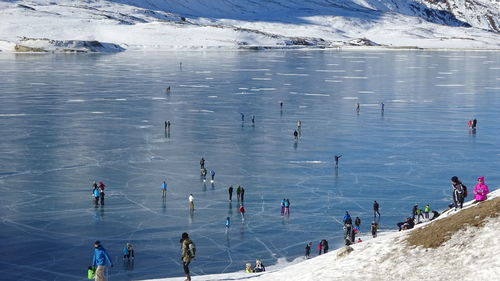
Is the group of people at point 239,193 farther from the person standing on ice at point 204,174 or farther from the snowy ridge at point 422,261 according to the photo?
the snowy ridge at point 422,261

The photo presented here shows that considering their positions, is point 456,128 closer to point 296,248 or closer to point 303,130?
point 303,130

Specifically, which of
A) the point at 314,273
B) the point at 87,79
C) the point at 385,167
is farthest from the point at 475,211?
the point at 87,79

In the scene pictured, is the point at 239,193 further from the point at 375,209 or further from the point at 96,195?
the point at 96,195

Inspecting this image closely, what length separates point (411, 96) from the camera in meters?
87.0

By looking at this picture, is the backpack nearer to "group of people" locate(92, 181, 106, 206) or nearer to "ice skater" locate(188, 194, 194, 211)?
"ice skater" locate(188, 194, 194, 211)

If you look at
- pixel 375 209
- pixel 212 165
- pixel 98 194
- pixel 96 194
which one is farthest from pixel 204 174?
pixel 375 209

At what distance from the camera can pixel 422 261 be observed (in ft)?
62.1

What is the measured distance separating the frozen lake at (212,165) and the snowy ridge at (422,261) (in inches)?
336

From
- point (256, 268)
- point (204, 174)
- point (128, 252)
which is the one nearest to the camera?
point (256, 268)

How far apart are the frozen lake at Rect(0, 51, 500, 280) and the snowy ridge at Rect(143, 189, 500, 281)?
8523 mm

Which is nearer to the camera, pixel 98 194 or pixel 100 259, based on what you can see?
pixel 100 259

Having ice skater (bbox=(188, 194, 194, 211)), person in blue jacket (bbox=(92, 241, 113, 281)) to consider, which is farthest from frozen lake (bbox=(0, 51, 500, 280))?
person in blue jacket (bbox=(92, 241, 113, 281))

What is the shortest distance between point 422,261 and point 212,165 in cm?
2741

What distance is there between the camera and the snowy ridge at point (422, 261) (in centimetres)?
1806
